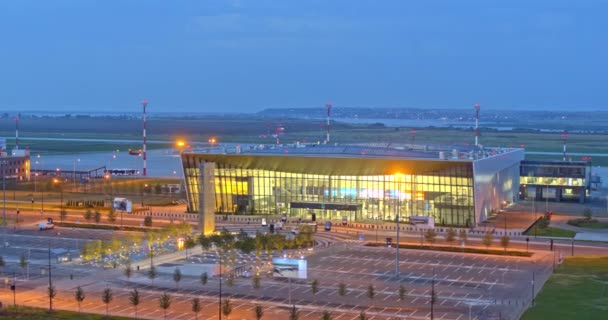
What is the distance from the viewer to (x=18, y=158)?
107188 millimetres

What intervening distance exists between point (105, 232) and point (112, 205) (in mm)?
11738

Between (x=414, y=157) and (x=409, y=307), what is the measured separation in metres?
38.1

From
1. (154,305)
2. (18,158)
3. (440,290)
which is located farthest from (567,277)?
(18,158)

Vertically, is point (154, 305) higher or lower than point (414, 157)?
lower

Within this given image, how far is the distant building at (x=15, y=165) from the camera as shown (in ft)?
346

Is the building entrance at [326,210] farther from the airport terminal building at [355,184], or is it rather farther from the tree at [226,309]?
the tree at [226,309]

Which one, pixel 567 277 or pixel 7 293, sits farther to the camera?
pixel 567 277

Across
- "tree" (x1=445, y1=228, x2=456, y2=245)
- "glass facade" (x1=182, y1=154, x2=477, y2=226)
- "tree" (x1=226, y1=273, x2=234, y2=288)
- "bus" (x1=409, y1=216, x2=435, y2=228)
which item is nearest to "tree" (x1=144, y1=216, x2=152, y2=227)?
"glass facade" (x1=182, y1=154, x2=477, y2=226)

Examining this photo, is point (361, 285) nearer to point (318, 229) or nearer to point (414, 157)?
point (318, 229)

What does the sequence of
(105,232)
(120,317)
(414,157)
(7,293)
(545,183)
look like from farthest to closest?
(545,183), (414,157), (105,232), (7,293), (120,317)

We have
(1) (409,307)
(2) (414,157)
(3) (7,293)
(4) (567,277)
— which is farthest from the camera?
(2) (414,157)

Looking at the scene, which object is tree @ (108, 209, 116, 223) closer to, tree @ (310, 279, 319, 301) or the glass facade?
the glass facade

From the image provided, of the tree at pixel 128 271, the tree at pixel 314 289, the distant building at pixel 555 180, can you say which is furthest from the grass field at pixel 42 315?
the distant building at pixel 555 180

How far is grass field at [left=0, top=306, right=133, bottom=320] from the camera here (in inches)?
1506
